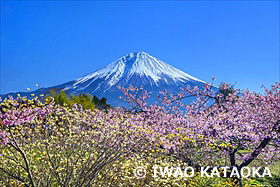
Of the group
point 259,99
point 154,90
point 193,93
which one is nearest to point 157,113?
point 193,93

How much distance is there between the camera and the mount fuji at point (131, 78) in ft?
407

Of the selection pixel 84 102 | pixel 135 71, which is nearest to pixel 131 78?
pixel 135 71

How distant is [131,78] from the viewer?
128m

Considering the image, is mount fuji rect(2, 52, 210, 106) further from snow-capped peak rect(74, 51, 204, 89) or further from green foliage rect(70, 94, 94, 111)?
green foliage rect(70, 94, 94, 111)

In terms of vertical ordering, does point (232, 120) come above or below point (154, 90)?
below

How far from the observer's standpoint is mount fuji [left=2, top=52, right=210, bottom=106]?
124000 mm

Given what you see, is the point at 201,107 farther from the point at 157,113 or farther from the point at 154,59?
the point at 154,59

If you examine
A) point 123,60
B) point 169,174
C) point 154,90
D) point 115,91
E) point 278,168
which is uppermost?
point 123,60

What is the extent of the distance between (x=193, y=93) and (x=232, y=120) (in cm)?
336

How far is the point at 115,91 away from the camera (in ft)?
485

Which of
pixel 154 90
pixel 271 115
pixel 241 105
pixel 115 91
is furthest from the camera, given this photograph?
pixel 115 91

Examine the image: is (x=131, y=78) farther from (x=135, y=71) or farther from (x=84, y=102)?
(x=84, y=102)

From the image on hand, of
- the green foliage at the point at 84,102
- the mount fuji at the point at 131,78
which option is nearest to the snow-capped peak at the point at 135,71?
the mount fuji at the point at 131,78

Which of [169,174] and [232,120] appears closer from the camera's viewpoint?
[169,174]
